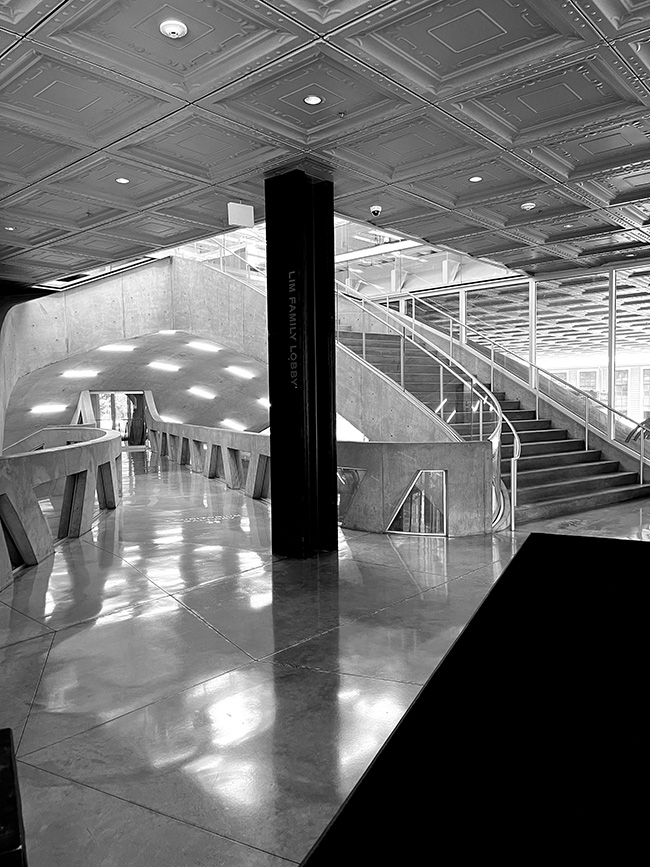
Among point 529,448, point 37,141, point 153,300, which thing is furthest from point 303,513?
point 153,300

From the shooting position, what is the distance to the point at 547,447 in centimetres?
1188

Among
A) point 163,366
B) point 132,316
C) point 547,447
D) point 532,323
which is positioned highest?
point 132,316

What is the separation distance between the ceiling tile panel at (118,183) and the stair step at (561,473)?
19.2ft

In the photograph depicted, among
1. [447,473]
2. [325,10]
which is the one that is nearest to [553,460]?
[447,473]

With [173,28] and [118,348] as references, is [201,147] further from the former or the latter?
[118,348]

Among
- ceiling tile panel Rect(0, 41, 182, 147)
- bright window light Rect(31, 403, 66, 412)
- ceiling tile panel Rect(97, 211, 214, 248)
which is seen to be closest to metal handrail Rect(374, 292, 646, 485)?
ceiling tile panel Rect(97, 211, 214, 248)

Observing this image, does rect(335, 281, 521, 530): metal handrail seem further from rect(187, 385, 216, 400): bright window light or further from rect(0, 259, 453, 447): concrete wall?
rect(187, 385, 216, 400): bright window light

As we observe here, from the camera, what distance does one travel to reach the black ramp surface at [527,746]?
27.3 inches

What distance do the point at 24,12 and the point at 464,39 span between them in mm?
2859

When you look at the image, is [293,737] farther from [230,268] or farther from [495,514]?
[230,268]

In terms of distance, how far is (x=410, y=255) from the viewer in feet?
56.2

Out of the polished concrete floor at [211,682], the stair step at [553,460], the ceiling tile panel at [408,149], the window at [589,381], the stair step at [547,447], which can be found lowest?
the polished concrete floor at [211,682]

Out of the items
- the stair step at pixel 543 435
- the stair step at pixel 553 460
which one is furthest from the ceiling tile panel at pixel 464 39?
the stair step at pixel 543 435

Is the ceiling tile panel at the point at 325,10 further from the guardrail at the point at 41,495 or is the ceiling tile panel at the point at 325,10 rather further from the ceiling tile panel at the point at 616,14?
the guardrail at the point at 41,495
